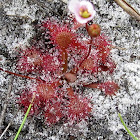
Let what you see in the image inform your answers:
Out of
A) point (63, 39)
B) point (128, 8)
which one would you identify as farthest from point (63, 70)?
point (128, 8)

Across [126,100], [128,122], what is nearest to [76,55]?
[126,100]

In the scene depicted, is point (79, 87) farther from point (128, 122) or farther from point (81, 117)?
point (128, 122)

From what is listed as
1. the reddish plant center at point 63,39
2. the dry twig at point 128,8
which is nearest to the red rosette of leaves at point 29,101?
the reddish plant center at point 63,39

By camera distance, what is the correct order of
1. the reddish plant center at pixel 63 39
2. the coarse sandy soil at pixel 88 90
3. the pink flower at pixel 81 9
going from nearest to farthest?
1. the pink flower at pixel 81 9
2. the reddish plant center at pixel 63 39
3. the coarse sandy soil at pixel 88 90

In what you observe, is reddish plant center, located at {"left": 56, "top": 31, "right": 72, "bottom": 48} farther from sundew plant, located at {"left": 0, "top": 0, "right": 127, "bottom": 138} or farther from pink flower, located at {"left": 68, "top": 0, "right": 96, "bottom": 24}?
pink flower, located at {"left": 68, "top": 0, "right": 96, "bottom": 24}

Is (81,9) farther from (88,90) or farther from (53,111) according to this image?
(53,111)

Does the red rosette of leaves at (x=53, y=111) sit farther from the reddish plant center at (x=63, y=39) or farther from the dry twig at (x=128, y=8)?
the dry twig at (x=128, y=8)
